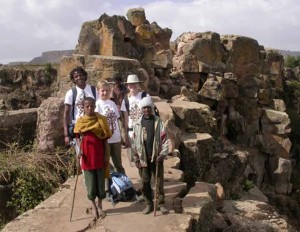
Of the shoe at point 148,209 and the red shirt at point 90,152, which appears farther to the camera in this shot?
the shoe at point 148,209

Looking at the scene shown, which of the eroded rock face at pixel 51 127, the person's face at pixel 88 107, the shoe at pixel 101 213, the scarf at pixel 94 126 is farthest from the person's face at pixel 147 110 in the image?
the eroded rock face at pixel 51 127

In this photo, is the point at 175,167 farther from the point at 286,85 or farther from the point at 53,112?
the point at 286,85

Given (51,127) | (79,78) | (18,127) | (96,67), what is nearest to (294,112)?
(96,67)

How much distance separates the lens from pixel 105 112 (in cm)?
566

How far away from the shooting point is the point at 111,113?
5.68 metres

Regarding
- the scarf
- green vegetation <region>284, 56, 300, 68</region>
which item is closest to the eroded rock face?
the scarf

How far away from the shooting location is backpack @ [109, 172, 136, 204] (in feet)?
18.1

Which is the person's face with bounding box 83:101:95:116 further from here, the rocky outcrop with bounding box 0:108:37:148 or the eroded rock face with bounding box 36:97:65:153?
the rocky outcrop with bounding box 0:108:37:148

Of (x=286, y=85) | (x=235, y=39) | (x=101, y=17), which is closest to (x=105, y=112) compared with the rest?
(x=101, y=17)

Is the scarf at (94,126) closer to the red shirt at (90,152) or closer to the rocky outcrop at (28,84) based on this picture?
the red shirt at (90,152)

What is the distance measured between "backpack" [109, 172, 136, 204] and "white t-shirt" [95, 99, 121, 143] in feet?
1.66

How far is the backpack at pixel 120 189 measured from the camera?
18.1ft

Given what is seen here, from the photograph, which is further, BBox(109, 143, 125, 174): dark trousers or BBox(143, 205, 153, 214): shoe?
BBox(109, 143, 125, 174): dark trousers

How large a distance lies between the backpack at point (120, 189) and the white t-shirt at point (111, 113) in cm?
51
